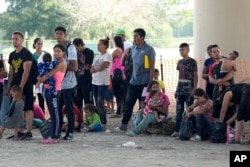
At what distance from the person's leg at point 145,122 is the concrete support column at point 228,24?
960 cm

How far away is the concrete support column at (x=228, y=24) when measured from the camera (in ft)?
70.6

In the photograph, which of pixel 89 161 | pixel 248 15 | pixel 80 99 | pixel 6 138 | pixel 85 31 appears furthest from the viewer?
pixel 85 31

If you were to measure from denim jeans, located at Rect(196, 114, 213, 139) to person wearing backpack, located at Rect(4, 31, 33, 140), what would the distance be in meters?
2.79

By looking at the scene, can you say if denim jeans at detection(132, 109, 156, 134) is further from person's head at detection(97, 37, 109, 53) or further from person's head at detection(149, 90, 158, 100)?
person's head at detection(97, 37, 109, 53)

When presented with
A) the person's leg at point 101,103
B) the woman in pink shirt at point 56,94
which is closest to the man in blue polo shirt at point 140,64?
the person's leg at point 101,103

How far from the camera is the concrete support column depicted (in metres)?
21.5

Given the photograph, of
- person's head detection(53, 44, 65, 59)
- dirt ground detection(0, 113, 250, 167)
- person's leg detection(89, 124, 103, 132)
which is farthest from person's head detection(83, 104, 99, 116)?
person's head detection(53, 44, 65, 59)

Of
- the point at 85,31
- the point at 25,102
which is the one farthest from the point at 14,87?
the point at 85,31

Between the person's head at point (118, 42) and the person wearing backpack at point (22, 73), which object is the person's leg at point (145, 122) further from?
the person's head at point (118, 42)

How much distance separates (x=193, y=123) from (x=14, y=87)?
3.01m

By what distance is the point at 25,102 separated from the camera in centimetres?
1185

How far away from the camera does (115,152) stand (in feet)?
33.7

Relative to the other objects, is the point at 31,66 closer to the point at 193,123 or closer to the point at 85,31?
the point at 193,123

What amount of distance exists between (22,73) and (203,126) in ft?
10.2
